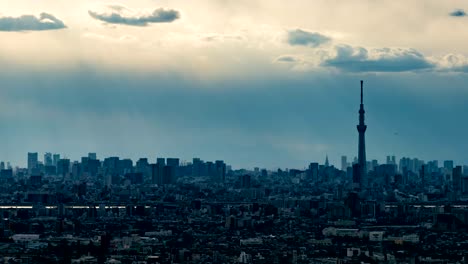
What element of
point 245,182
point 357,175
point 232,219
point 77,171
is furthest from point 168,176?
point 232,219

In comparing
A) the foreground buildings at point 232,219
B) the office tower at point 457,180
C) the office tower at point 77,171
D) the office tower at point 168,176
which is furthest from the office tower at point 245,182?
the office tower at point 77,171

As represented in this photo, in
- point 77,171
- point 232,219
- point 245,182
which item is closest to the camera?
point 232,219

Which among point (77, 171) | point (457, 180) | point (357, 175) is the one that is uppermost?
point (77, 171)

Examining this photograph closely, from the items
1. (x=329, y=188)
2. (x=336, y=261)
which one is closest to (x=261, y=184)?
(x=329, y=188)

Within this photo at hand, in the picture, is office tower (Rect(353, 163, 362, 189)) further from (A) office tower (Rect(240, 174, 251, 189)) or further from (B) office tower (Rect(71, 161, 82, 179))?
(B) office tower (Rect(71, 161, 82, 179))

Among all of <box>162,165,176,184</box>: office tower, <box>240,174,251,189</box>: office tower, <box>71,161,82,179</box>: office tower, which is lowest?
<box>240,174,251,189</box>: office tower

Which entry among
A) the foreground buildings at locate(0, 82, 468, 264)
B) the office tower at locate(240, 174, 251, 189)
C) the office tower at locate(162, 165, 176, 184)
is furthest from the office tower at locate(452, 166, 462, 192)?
the office tower at locate(162, 165, 176, 184)

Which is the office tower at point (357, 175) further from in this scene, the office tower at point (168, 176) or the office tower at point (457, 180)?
the office tower at point (168, 176)

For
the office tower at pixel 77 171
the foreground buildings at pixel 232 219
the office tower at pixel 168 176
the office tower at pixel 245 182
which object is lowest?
the foreground buildings at pixel 232 219

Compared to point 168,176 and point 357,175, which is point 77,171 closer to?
point 168,176

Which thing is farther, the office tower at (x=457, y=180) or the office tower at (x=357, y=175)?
the office tower at (x=357, y=175)

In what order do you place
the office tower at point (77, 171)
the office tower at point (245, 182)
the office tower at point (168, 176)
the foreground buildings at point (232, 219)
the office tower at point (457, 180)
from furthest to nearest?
1. the office tower at point (77, 171)
2. the office tower at point (168, 176)
3. the office tower at point (457, 180)
4. the office tower at point (245, 182)
5. the foreground buildings at point (232, 219)
